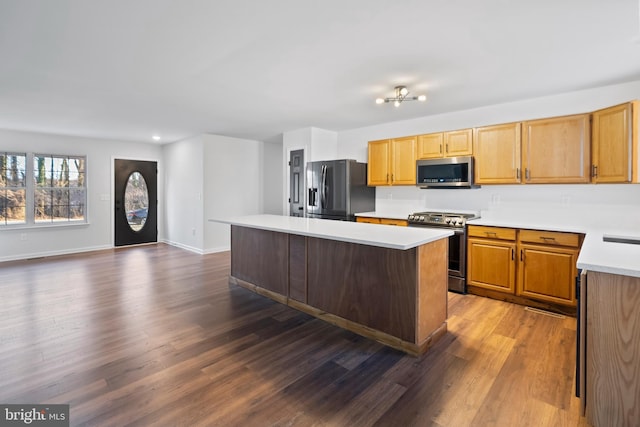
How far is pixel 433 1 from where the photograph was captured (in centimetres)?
188

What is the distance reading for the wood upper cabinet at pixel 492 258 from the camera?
341cm

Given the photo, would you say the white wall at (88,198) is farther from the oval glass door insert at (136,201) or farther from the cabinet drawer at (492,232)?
the cabinet drawer at (492,232)

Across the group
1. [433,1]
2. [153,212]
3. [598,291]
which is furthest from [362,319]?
[153,212]

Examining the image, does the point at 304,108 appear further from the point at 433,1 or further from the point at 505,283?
the point at 505,283

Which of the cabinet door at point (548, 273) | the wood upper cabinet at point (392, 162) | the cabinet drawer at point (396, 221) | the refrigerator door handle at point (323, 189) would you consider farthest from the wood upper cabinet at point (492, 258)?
the refrigerator door handle at point (323, 189)

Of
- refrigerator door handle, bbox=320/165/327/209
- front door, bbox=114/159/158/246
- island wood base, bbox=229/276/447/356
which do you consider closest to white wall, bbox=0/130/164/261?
front door, bbox=114/159/158/246

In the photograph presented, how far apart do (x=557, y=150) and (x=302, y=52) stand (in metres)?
2.86

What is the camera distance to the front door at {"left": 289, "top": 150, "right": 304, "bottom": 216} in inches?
222

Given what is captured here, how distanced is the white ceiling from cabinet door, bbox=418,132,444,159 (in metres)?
0.37

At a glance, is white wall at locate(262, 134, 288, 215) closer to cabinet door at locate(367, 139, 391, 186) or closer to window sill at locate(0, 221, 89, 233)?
cabinet door at locate(367, 139, 391, 186)

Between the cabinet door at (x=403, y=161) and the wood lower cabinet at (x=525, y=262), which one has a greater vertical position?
the cabinet door at (x=403, y=161)

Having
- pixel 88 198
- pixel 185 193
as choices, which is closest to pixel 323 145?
pixel 185 193

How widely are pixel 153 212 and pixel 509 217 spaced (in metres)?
7.13

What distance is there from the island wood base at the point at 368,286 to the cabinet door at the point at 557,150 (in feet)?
5.51
